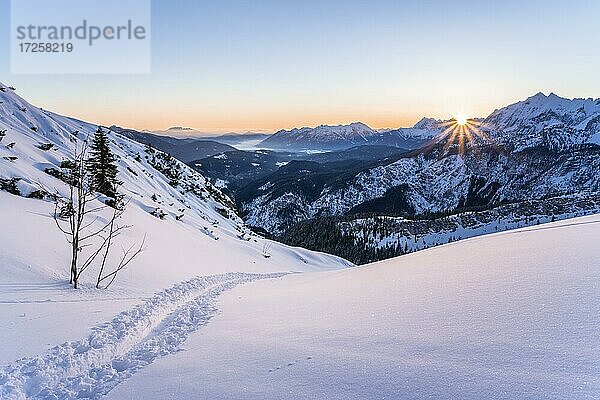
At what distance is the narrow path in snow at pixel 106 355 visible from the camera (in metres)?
6.12

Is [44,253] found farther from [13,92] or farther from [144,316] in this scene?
[13,92]

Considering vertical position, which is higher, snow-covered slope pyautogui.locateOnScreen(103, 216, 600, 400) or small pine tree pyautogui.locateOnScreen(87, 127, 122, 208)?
small pine tree pyautogui.locateOnScreen(87, 127, 122, 208)

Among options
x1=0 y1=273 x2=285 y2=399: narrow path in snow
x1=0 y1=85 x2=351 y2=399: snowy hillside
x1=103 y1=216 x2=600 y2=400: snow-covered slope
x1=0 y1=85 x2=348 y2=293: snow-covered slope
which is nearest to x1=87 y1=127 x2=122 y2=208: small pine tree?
x1=0 y1=85 x2=348 y2=293: snow-covered slope

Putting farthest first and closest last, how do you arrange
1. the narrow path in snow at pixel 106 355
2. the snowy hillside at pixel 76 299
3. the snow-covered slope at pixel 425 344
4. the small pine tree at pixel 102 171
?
the small pine tree at pixel 102 171
the snowy hillside at pixel 76 299
the narrow path in snow at pixel 106 355
the snow-covered slope at pixel 425 344

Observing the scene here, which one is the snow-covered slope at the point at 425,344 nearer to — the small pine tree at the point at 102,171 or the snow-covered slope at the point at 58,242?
Answer: the snow-covered slope at the point at 58,242

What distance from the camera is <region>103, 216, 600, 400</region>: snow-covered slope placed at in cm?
448

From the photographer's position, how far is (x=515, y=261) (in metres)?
9.84

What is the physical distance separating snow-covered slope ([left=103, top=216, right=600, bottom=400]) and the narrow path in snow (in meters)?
0.64

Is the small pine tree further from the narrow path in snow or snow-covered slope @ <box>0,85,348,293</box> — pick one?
the narrow path in snow

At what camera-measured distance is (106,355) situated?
299 inches

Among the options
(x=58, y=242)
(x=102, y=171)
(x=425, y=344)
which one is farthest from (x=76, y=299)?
(x=102, y=171)

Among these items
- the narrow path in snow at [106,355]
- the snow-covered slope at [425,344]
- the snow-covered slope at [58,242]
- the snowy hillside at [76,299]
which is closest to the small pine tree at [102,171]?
the snow-covered slope at [58,242]

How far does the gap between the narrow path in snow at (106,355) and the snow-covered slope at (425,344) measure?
2.11 ft

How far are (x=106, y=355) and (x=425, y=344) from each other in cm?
670
